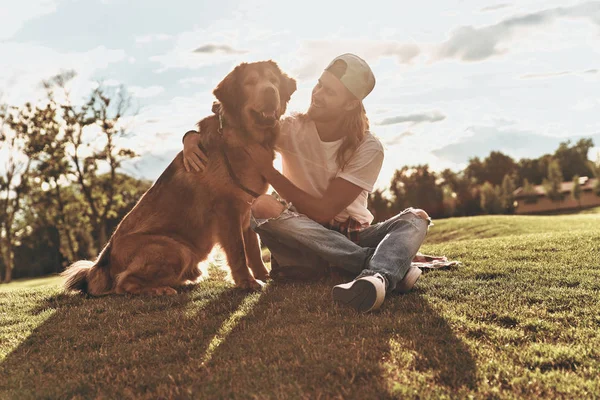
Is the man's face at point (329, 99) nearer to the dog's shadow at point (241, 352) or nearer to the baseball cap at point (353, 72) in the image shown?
the baseball cap at point (353, 72)

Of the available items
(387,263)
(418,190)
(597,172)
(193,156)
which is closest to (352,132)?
(387,263)

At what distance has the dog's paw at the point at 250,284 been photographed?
4957 mm

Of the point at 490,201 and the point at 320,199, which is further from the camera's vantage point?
the point at 490,201

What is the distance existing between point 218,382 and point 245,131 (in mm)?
2832

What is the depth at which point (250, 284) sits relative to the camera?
498 centimetres

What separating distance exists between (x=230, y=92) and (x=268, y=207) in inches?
46.2

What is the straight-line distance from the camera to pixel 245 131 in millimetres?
5000

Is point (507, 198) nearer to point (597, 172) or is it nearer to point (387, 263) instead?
point (597, 172)

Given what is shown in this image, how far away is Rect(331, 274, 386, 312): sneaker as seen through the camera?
360 cm

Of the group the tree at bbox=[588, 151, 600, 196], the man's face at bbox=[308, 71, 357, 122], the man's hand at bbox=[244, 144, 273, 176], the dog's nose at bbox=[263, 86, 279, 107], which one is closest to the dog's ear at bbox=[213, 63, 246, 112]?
the dog's nose at bbox=[263, 86, 279, 107]

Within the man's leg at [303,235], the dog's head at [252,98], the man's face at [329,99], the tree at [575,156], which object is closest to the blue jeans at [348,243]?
the man's leg at [303,235]

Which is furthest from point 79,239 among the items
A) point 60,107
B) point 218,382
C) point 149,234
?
point 218,382

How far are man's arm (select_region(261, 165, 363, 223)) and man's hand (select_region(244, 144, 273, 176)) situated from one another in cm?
2

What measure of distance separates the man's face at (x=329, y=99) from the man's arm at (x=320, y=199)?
0.66m
